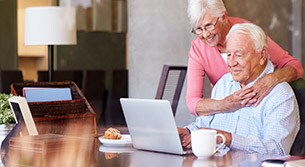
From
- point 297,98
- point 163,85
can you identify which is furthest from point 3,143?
point 163,85

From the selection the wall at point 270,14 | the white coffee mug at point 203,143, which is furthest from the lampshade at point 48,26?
the white coffee mug at point 203,143

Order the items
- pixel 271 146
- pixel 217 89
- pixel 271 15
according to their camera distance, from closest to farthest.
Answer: pixel 271 146 < pixel 217 89 < pixel 271 15

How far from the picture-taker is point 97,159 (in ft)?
7.91

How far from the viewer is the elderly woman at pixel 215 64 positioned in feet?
9.57

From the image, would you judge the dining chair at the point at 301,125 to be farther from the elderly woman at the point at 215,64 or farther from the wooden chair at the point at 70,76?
the wooden chair at the point at 70,76

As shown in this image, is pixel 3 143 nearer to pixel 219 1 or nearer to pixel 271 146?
pixel 271 146

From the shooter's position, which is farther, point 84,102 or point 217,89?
point 217,89

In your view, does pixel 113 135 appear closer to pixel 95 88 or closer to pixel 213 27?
pixel 213 27

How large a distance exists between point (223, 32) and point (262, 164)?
1295 mm

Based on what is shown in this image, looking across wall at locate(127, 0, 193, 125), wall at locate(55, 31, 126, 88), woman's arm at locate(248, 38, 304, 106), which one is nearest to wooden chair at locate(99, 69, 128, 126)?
wall at locate(55, 31, 126, 88)

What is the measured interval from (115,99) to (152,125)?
11.0ft

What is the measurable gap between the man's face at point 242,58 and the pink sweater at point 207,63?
506 mm

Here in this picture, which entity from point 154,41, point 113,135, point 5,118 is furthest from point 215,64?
point 154,41

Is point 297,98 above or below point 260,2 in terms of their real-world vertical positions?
below
